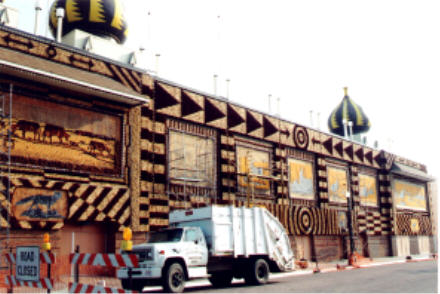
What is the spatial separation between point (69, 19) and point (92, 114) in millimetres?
7679

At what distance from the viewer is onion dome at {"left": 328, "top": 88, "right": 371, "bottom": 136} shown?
1949 inches

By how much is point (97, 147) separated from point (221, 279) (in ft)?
26.6

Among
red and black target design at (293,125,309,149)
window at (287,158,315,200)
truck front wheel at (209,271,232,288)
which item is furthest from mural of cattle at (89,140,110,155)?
red and black target design at (293,125,309,149)

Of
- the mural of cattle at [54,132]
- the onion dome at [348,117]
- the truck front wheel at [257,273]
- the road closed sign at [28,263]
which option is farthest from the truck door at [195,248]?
the onion dome at [348,117]

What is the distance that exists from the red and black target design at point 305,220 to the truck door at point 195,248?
17.2 metres

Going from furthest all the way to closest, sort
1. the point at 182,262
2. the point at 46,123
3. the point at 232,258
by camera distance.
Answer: the point at 46,123, the point at 232,258, the point at 182,262

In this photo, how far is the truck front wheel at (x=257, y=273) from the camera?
56.1 ft

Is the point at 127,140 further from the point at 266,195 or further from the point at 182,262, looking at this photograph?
the point at 266,195

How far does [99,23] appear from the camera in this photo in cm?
2538

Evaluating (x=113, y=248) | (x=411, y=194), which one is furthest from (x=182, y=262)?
(x=411, y=194)

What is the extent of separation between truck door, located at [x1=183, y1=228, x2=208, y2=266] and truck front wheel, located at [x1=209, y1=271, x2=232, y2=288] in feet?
6.50

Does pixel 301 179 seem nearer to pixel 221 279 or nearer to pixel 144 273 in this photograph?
pixel 221 279

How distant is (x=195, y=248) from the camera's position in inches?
611

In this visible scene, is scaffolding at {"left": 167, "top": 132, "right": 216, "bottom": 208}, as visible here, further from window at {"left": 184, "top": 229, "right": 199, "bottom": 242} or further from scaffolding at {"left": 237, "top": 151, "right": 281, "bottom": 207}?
window at {"left": 184, "top": 229, "right": 199, "bottom": 242}
